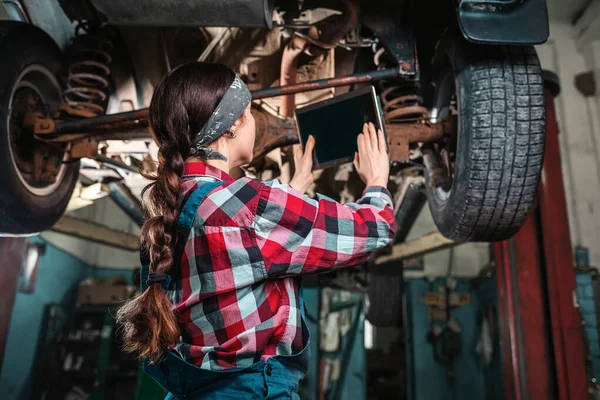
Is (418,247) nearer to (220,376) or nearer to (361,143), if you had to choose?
(361,143)

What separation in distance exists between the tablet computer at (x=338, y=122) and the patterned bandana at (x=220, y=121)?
42 centimetres

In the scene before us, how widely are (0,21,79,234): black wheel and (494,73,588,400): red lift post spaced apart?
100 inches

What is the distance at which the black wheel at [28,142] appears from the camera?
1534mm

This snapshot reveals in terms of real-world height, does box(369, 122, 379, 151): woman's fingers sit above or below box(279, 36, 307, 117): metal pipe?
below

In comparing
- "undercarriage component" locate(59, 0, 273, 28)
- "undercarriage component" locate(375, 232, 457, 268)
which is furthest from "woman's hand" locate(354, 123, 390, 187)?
"undercarriage component" locate(375, 232, 457, 268)

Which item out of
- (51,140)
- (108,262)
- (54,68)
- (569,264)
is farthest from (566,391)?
(108,262)

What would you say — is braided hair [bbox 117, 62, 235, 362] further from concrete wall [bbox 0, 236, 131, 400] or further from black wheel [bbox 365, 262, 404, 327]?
concrete wall [bbox 0, 236, 131, 400]

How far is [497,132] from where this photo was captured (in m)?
1.44

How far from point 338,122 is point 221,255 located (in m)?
0.62

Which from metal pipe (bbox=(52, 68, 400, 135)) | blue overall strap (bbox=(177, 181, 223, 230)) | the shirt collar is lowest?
blue overall strap (bbox=(177, 181, 223, 230))

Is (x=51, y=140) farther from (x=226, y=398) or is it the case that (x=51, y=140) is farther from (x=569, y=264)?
(x=569, y=264)

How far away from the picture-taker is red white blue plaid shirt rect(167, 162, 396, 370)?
81 centimetres

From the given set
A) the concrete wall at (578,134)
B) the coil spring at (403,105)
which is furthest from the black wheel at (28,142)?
the concrete wall at (578,134)

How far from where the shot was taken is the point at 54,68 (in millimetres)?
1846
